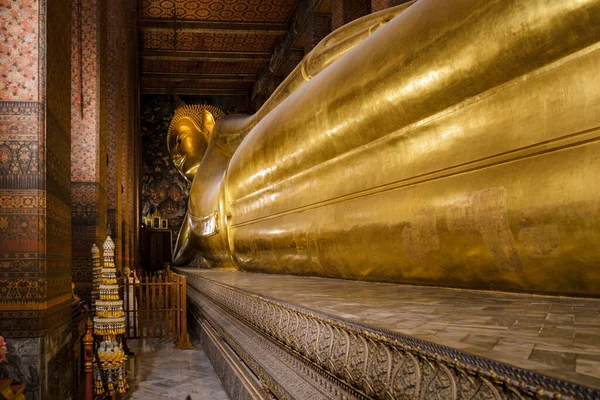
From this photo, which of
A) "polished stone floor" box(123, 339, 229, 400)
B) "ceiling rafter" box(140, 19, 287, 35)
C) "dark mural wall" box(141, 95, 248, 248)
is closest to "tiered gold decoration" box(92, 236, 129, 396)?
"polished stone floor" box(123, 339, 229, 400)

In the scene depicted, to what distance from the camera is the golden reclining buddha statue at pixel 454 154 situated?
139 centimetres

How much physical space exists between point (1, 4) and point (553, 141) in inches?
92.6

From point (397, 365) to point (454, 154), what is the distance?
42.4 inches

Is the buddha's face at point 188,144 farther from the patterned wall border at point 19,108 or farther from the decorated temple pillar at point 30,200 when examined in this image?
the patterned wall border at point 19,108

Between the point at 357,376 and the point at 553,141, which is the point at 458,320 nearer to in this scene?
the point at 357,376

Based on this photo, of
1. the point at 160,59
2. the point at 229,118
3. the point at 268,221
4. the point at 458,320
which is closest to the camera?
the point at 458,320

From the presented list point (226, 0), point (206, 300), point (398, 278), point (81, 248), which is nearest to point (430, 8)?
point (398, 278)

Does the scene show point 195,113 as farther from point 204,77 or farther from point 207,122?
point 204,77

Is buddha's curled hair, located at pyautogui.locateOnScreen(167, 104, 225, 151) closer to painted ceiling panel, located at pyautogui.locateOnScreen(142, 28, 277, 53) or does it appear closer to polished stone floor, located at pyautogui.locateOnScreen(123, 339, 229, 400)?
polished stone floor, located at pyautogui.locateOnScreen(123, 339, 229, 400)

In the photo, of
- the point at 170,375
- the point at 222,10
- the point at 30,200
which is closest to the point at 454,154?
the point at 30,200

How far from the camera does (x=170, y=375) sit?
331 centimetres

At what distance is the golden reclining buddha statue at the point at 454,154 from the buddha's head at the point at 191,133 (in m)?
4.76

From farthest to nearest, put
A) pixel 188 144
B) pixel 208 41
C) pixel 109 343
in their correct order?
pixel 208 41 < pixel 188 144 < pixel 109 343

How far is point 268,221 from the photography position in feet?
11.1
